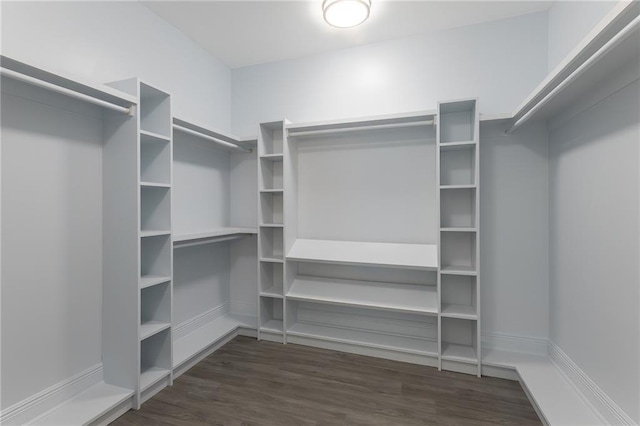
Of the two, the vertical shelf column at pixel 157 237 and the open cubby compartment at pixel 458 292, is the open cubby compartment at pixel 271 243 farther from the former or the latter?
the open cubby compartment at pixel 458 292

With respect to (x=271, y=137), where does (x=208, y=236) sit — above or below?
below

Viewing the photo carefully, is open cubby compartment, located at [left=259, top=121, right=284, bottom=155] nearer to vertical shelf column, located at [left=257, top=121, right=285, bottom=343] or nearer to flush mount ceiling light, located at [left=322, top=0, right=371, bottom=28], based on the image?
vertical shelf column, located at [left=257, top=121, right=285, bottom=343]

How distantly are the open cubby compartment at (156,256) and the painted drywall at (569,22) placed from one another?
3193 millimetres

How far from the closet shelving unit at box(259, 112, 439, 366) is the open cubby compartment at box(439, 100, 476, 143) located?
0.43ft

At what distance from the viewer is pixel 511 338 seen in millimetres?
2623

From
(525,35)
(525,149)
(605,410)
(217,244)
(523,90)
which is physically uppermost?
(525,35)

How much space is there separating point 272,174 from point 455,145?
1.85 m

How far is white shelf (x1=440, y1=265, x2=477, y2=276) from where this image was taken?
8.03 ft

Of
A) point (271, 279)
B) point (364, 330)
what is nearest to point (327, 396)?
point (364, 330)

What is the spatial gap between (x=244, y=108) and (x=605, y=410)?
387cm

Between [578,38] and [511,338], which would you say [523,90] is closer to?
[578,38]

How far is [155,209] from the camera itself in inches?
90.2

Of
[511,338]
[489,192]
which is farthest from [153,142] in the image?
[511,338]

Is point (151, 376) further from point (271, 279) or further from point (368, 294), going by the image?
point (368, 294)
